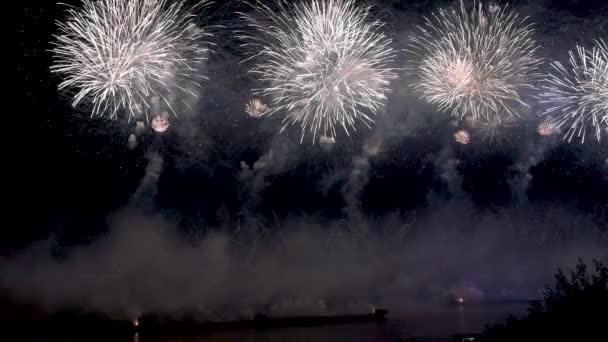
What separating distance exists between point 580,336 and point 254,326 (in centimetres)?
14598

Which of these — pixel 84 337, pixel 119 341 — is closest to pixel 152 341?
pixel 119 341

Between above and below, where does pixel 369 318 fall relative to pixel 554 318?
below

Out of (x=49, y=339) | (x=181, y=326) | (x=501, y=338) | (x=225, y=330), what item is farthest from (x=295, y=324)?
(x=501, y=338)

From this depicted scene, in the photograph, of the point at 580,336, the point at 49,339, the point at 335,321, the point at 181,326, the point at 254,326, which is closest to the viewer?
the point at 580,336

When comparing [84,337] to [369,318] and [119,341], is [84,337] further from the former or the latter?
[369,318]

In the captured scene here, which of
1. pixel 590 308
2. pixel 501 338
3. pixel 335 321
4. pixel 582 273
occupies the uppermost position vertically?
pixel 582 273

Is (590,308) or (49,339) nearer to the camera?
(590,308)

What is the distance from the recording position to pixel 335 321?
582ft

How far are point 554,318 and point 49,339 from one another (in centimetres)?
11932

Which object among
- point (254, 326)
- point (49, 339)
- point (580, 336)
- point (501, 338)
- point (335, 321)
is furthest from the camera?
point (335, 321)

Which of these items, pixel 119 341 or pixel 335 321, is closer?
pixel 119 341

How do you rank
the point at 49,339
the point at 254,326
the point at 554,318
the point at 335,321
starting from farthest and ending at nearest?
the point at 335,321 < the point at 254,326 < the point at 49,339 < the point at 554,318

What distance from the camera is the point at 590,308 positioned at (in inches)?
636

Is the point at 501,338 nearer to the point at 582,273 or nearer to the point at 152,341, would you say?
the point at 582,273
